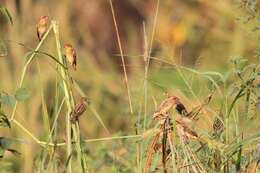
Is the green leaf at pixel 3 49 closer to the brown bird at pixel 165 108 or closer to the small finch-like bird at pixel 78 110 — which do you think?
the small finch-like bird at pixel 78 110

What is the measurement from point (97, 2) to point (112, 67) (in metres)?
1.33

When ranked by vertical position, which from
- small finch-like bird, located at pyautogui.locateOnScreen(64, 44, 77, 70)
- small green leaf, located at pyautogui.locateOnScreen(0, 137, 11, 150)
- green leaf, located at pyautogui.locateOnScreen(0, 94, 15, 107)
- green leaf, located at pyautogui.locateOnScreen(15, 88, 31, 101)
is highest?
small finch-like bird, located at pyautogui.locateOnScreen(64, 44, 77, 70)

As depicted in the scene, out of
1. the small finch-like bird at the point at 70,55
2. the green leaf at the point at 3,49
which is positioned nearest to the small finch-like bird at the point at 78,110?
the small finch-like bird at the point at 70,55

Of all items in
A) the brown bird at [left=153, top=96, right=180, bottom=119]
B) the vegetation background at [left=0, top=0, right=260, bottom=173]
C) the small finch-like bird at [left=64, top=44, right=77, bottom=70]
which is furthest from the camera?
the vegetation background at [left=0, top=0, right=260, bottom=173]

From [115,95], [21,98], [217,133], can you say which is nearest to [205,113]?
[217,133]

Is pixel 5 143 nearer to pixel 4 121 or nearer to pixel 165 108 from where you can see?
pixel 4 121

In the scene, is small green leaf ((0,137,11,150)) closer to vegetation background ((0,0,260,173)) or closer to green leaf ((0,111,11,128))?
green leaf ((0,111,11,128))

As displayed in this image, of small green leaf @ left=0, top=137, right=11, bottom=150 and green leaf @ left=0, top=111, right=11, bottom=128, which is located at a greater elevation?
green leaf @ left=0, top=111, right=11, bottom=128

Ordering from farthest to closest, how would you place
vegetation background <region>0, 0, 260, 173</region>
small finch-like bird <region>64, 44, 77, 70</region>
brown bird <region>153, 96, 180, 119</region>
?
vegetation background <region>0, 0, 260, 173</region>, small finch-like bird <region>64, 44, 77, 70</region>, brown bird <region>153, 96, 180, 119</region>

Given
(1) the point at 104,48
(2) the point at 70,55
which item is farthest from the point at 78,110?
(1) the point at 104,48

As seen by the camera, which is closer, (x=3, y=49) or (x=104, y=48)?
(x=3, y=49)

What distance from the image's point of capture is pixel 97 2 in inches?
344

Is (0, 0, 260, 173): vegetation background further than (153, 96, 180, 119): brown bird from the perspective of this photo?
Yes

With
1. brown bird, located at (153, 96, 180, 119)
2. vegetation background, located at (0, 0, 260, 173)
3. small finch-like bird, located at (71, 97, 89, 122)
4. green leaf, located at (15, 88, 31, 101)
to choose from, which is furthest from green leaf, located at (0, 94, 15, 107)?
vegetation background, located at (0, 0, 260, 173)
